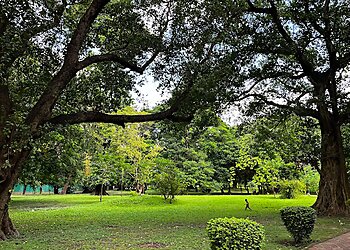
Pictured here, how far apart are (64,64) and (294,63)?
9.47m

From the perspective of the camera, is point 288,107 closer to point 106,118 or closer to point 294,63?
point 294,63

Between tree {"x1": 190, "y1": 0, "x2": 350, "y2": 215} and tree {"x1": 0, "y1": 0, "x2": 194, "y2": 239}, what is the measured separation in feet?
5.59

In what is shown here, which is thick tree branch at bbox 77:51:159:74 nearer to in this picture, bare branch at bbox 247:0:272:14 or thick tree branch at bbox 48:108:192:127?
thick tree branch at bbox 48:108:192:127

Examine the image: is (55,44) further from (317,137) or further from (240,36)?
(317,137)

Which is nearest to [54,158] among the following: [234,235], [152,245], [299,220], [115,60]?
[115,60]

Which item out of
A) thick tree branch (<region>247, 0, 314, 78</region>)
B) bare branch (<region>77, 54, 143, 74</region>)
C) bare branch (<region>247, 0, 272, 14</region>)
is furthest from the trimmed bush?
bare branch (<region>247, 0, 272, 14</region>)

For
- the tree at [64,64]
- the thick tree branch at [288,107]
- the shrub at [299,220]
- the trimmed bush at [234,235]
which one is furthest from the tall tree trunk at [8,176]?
the thick tree branch at [288,107]

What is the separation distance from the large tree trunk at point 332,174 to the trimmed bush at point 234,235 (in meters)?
10.0

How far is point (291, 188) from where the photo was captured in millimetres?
28062

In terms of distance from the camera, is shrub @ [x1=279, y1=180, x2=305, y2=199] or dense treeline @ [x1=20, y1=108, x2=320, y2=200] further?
shrub @ [x1=279, y1=180, x2=305, y2=199]

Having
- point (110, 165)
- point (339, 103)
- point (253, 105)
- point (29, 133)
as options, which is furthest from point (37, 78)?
point (110, 165)

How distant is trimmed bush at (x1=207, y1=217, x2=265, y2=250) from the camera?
547 centimetres

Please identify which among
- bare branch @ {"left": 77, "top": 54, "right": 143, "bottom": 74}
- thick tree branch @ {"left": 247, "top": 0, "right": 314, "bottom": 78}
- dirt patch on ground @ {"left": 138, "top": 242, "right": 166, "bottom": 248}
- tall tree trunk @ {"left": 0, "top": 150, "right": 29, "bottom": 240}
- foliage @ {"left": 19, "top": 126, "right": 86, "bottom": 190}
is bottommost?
dirt patch on ground @ {"left": 138, "top": 242, "right": 166, "bottom": 248}

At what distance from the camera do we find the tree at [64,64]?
7832 millimetres
